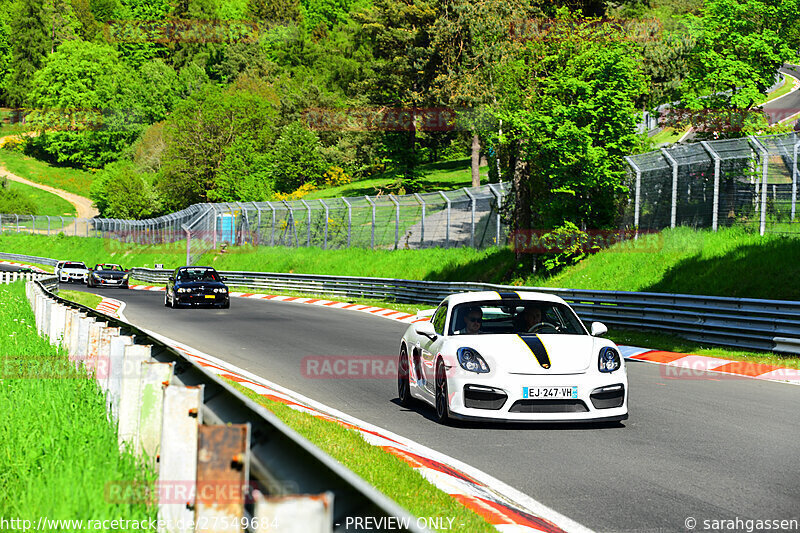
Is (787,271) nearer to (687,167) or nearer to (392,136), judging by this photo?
(687,167)

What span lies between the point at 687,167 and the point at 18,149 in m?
131

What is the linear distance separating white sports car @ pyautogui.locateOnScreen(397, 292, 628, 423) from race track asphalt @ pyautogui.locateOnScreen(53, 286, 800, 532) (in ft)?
→ 0.80

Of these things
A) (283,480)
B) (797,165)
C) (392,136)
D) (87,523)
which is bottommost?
(87,523)

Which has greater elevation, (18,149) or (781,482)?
(18,149)

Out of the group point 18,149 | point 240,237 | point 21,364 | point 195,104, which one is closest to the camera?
point 21,364

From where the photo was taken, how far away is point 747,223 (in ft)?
73.6

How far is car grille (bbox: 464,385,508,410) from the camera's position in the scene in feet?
28.9

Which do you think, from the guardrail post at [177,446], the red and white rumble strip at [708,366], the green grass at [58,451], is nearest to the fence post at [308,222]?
the red and white rumble strip at [708,366]

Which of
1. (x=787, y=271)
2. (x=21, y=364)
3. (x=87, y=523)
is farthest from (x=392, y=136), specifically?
(x=87, y=523)

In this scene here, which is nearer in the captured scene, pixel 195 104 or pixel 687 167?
pixel 687 167

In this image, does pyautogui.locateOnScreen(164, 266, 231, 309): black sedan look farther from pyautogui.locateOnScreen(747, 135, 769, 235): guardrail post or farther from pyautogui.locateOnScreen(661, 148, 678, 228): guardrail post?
pyautogui.locateOnScreen(747, 135, 769, 235): guardrail post

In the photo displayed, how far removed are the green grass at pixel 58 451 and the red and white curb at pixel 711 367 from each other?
9.15 m

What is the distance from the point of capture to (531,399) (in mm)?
8773

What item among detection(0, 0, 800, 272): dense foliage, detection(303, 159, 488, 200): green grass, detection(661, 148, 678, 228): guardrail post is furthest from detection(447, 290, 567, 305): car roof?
detection(303, 159, 488, 200): green grass
